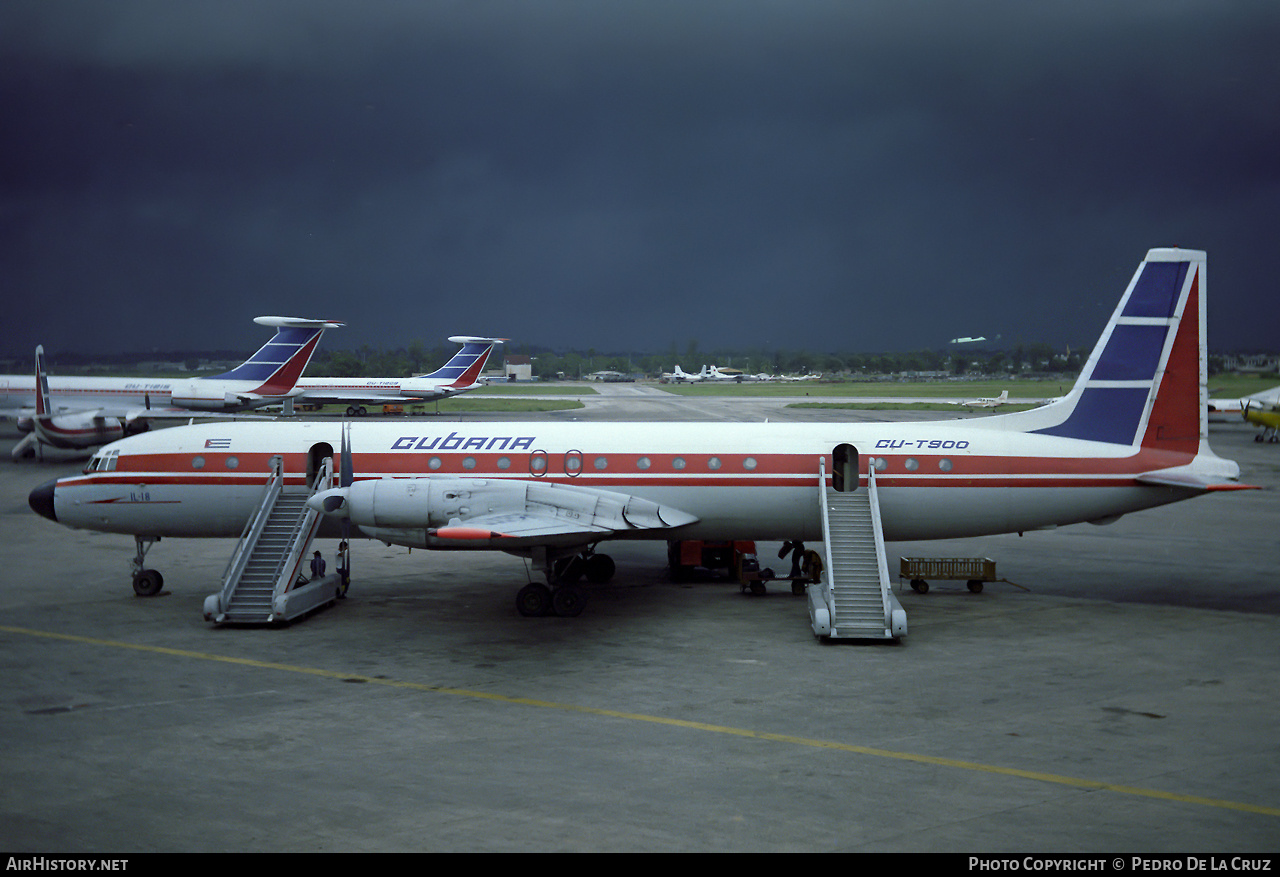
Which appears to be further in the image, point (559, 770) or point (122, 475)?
point (122, 475)

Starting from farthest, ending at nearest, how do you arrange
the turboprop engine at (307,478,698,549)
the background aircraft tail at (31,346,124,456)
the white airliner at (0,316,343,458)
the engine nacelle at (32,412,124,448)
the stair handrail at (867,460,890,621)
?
the white airliner at (0,316,343,458) < the engine nacelle at (32,412,124,448) < the background aircraft tail at (31,346,124,456) < the stair handrail at (867,460,890,621) < the turboprop engine at (307,478,698,549)

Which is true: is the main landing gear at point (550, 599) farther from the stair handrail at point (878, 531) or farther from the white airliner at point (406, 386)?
Answer: the white airliner at point (406, 386)

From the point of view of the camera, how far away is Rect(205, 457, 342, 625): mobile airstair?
2017cm

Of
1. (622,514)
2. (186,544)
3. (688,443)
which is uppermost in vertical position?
(688,443)

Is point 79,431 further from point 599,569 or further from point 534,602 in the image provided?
point 534,602

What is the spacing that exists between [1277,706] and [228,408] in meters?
57.5

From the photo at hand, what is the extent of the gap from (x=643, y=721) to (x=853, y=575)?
7.42 m

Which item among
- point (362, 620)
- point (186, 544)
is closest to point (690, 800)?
point (362, 620)

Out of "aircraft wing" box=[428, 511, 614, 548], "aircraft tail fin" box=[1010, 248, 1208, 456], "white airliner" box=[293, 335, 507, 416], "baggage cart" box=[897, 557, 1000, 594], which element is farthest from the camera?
"white airliner" box=[293, 335, 507, 416]

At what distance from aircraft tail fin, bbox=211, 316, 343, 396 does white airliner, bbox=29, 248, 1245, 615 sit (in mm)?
38033

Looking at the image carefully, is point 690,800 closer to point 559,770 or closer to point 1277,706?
point 559,770

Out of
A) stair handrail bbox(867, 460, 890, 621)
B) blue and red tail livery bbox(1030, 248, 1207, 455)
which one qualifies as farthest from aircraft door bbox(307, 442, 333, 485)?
blue and red tail livery bbox(1030, 248, 1207, 455)

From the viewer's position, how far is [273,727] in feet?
46.7

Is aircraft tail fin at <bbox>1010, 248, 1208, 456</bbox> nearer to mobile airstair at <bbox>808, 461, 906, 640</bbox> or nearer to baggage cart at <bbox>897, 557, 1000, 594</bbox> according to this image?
baggage cart at <bbox>897, 557, 1000, 594</bbox>
